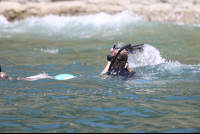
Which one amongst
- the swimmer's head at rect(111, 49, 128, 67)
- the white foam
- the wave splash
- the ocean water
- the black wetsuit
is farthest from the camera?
the wave splash

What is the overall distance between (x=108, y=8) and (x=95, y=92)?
15457 millimetres

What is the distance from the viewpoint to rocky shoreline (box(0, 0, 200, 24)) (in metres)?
19.9

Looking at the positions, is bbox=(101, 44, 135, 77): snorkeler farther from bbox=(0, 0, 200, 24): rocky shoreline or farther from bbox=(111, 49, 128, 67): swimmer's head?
bbox=(0, 0, 200, 24): rocky shoreline

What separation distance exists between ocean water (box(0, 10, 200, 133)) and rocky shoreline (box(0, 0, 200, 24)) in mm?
6498

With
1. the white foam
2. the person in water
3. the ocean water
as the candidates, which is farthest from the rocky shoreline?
the person in water

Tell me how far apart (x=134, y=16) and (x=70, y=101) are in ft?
51.0

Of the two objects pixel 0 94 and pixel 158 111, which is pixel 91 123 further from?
pixel 0 94

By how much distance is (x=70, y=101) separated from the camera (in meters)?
5.20

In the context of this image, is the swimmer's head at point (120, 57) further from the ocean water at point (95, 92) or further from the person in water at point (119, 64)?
the ocean water at point (95, 92)

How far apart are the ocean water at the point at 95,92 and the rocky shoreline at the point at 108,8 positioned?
650 centimetres

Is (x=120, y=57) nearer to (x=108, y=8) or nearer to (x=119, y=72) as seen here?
(x=119, y=72)

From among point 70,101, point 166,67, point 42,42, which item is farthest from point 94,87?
point 42,42

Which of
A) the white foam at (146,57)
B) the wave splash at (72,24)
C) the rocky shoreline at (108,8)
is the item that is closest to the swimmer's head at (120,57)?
the white foam at (146,57)

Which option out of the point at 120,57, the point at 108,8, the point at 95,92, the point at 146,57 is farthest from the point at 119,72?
the point at 108,8
